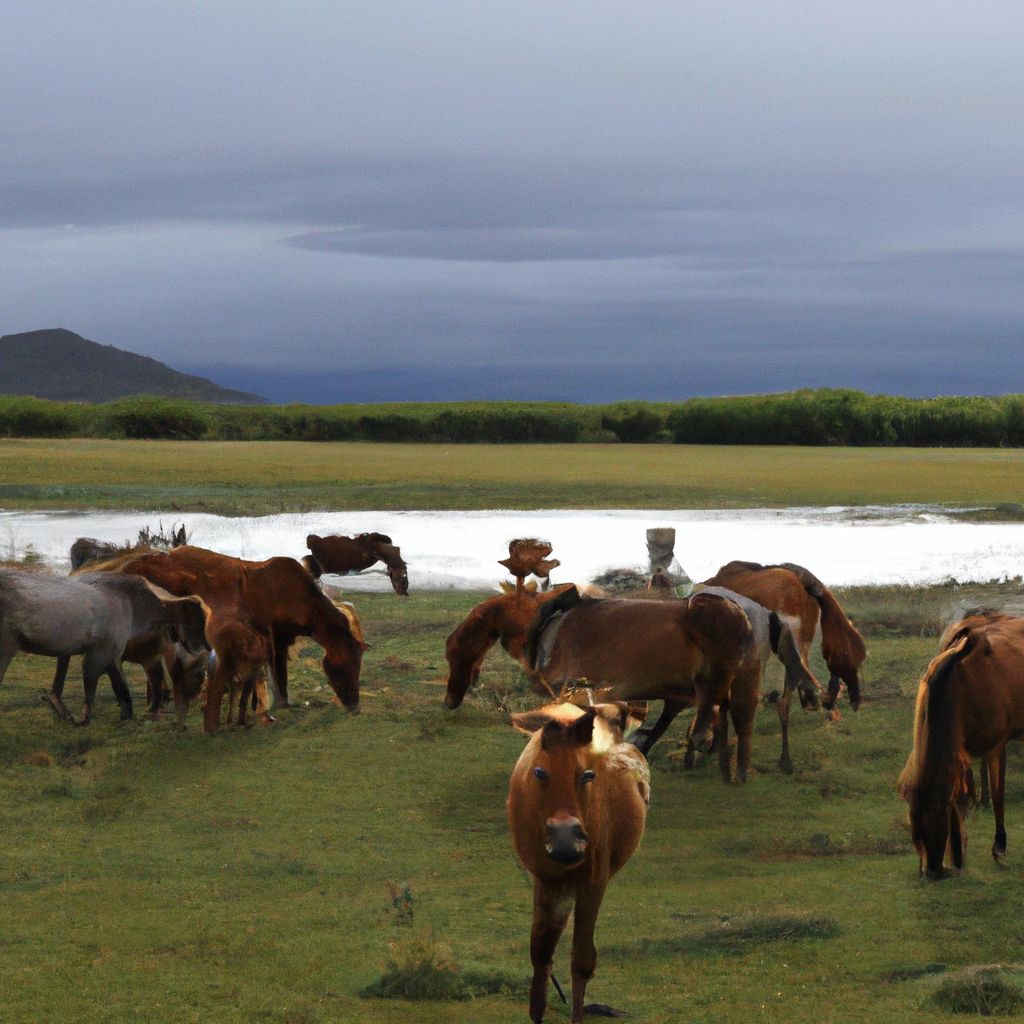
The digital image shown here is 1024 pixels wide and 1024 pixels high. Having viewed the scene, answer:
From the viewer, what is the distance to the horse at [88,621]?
12.2 meters

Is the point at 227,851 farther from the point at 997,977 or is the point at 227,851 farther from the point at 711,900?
the point at 997,977

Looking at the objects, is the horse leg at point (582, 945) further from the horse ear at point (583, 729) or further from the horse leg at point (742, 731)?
the horse leg at point (742, 731)

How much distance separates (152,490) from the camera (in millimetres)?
40188

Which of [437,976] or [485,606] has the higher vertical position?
[485,606]

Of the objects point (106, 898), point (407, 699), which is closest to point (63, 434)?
point (407, 699)

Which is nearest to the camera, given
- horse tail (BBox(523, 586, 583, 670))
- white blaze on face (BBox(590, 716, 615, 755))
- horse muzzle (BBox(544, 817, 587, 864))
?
horse muzzle (BBox(544, 817, 587, 864))

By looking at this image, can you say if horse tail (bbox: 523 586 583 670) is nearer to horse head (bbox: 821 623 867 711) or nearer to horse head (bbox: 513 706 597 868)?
horse head (bbox: 821 623 867 711)

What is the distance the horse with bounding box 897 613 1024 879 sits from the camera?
26.7 feet

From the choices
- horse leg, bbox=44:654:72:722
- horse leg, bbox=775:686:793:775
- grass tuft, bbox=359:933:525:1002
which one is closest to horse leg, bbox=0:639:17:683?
horse leg, bbox=44:654:72:722

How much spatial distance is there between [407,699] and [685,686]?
4038 millimetres

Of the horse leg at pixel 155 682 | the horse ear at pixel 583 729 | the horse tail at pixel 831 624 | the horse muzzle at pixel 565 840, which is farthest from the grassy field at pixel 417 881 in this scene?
the horse ear at pixel 583 729

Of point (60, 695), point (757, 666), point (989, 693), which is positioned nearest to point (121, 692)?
point (60, 695)

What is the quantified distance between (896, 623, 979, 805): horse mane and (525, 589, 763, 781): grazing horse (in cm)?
217

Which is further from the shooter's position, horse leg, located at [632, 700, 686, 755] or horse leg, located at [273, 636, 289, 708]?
horse leg, located at [273, 636, 289, 708]
